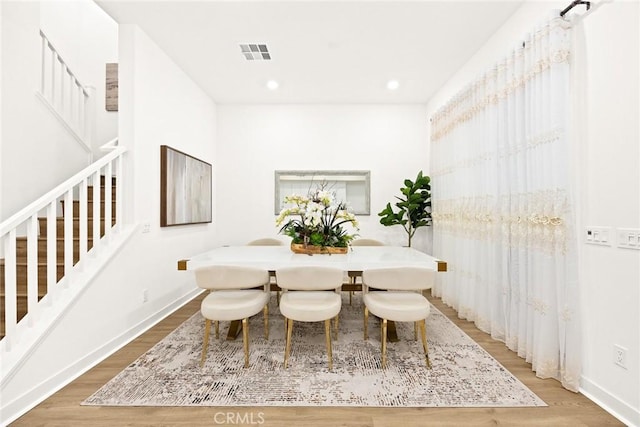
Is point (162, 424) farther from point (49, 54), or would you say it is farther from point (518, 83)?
point (49, 54)

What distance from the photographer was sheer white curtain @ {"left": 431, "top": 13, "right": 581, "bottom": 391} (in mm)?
2090

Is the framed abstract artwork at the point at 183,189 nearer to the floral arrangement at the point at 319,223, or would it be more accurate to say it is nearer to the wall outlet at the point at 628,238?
the floral arrangement at the point at 319,223

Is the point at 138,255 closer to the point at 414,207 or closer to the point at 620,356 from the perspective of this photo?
the point at 414,207

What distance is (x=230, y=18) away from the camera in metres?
2.84

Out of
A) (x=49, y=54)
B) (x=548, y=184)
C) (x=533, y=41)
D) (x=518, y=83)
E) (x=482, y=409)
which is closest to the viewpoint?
(x=482, y=409)

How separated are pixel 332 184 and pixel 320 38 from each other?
2.40 metres

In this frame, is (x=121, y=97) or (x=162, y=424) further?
(x=121, y=97)

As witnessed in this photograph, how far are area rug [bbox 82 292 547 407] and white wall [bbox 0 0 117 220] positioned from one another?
2037mm

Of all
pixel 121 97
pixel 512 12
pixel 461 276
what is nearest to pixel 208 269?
pixel 121 97

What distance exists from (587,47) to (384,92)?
2.82 metres

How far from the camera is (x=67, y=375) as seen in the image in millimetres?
2131

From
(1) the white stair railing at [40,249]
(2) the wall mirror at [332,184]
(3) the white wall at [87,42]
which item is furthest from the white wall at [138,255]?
(2) the wall mirror at [332,184]

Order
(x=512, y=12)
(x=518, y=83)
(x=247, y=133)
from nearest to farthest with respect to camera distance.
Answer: (x=518, y=83) → (x=512, y=12) → (x=247, y=133)

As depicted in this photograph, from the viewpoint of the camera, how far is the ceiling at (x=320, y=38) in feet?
8.87
